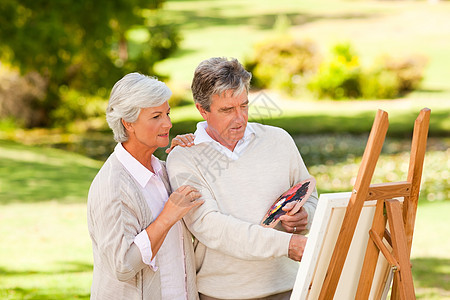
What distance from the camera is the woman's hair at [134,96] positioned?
2.61m

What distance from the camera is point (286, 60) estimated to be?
25.0 meters

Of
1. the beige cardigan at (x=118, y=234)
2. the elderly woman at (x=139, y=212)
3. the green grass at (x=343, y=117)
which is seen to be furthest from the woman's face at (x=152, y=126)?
the green grass at (x=343, y=117)

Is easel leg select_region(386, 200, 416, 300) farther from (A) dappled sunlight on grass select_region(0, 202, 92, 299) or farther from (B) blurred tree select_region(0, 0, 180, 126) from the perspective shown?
(B) blurred tree select_region(0, 0, 180, 126)

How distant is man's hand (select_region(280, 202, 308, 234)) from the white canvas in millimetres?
295

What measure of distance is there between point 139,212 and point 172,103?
2203 cm

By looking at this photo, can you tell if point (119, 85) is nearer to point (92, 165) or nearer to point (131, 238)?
point (131, 238)

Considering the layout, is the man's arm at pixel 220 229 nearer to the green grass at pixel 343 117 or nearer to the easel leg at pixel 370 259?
the easel leg at pixel 370 259

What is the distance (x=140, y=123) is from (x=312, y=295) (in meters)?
1.01

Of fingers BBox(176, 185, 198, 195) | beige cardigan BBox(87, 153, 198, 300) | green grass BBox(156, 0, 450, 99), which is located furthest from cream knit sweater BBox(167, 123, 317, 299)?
green grass BBox(156, 0, 450, 99)

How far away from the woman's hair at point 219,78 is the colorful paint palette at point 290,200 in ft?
1.67

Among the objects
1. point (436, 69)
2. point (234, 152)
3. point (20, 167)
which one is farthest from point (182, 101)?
point (234, 152)

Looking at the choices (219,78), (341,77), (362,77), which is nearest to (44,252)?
(219,78)

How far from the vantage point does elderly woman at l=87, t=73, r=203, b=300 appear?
2.53m

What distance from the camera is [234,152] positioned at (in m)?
2.86
